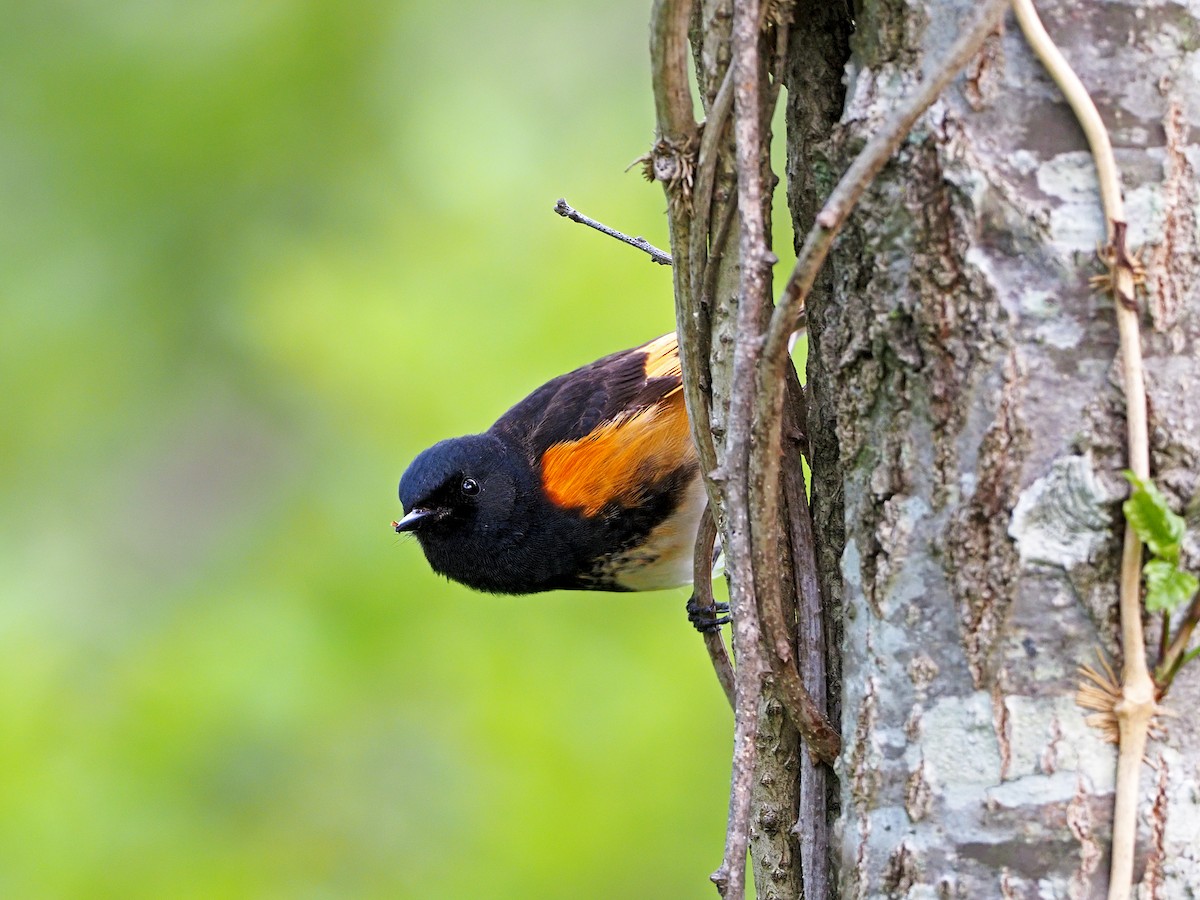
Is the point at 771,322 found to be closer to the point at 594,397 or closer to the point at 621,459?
the point at 621,459

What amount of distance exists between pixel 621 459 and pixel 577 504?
0.75ft

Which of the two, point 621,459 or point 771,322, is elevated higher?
point 621,459

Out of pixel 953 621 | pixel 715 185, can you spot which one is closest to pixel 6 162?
pixel 715 185

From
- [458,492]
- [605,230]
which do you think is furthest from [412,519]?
[605,230]

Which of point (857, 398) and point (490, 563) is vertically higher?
point (490, 563)

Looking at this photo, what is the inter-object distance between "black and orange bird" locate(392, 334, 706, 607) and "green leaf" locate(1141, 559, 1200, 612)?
9.71 feet

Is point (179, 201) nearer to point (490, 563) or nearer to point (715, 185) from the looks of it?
point (490, 563)

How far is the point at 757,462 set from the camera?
1.68m

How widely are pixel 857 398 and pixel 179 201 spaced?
6.78 m

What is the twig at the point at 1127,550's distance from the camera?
4.72 feet

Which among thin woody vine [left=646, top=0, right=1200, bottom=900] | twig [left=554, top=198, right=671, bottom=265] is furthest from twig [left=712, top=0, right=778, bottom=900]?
twig [left=554, top=198, right=671, bottom=265]

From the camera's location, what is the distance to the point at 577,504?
4.47 metres

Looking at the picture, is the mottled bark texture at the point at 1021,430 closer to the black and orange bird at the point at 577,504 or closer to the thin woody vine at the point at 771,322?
the thin woody vine at the point at 771,322

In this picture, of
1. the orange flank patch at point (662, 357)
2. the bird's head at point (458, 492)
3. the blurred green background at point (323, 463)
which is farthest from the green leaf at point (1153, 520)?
the blurred green background at point (323, 463)
